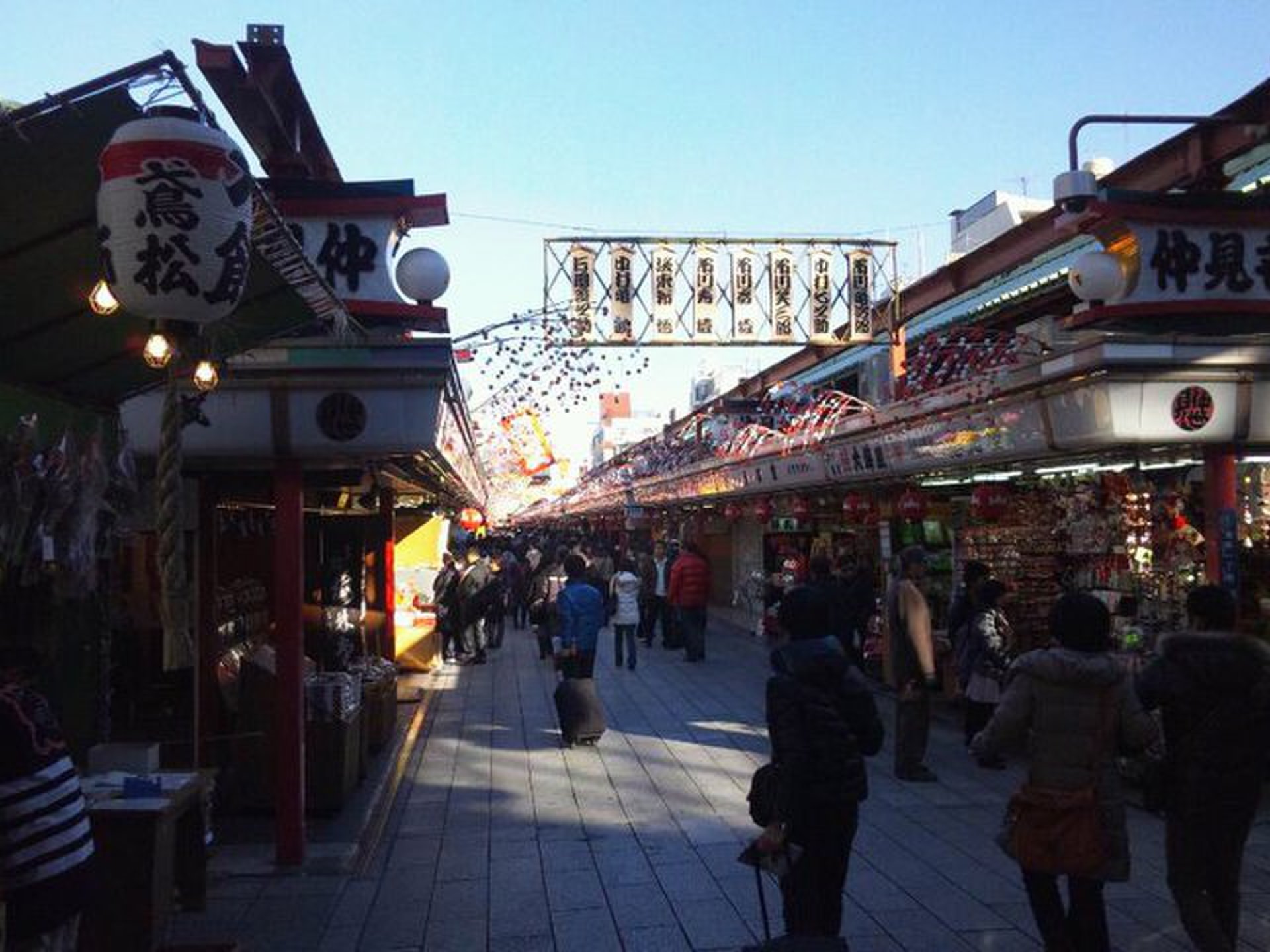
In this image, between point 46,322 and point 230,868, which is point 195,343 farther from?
point 230,868

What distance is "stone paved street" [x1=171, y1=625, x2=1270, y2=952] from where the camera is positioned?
545 cm

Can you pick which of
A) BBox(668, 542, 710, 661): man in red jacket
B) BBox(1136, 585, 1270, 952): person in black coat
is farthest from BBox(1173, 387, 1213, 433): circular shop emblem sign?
BBox(668, 542, 710, 661): man in red jacket

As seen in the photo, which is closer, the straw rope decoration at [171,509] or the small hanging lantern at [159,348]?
the straw rope decoration at [171,509]

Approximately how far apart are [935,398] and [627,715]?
482 centimetres

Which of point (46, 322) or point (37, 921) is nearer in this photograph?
point (37, 921)

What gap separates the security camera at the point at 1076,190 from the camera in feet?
26.1

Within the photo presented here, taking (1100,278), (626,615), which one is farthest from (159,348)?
(626,615)

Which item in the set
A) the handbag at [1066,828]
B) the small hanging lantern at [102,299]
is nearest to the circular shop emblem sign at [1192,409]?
the handbag at [1066,828]

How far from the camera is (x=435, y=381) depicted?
22.2 feet

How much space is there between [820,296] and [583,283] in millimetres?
3763

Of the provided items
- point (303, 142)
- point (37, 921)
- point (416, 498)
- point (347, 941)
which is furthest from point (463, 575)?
point (37, 921)

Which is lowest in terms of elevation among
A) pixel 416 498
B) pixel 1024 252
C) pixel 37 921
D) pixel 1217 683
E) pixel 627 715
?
pixel 627 715

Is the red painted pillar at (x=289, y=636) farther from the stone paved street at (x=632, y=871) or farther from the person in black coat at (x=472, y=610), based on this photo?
the person in black coat at (x=472, y=610)

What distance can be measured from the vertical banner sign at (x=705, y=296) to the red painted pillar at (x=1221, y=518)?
985cm
